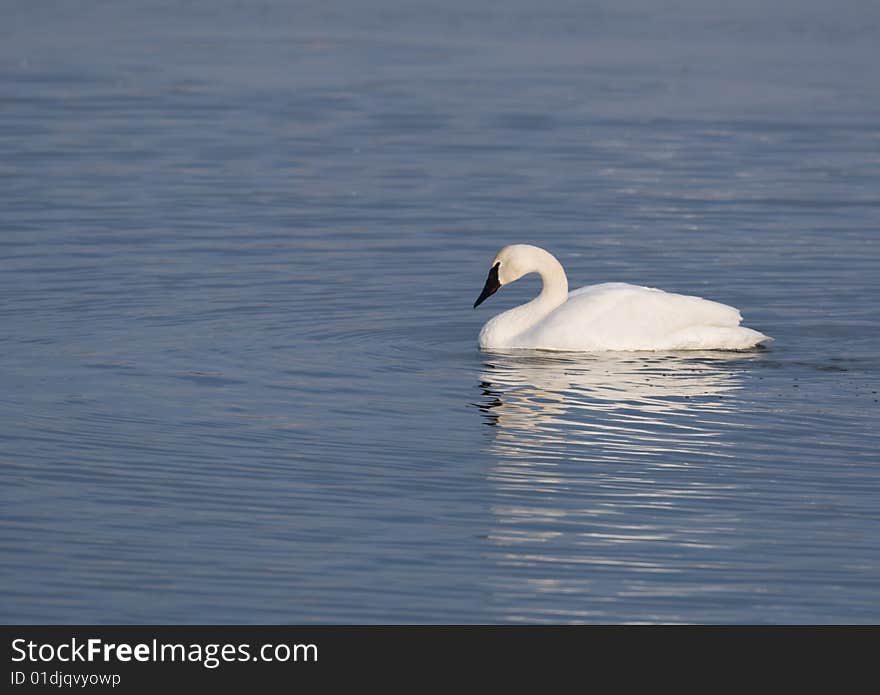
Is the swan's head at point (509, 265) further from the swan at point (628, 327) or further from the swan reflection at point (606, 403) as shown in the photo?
the swan reflection at point (606, 403)

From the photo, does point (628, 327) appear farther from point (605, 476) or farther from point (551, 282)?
point (605, 476)

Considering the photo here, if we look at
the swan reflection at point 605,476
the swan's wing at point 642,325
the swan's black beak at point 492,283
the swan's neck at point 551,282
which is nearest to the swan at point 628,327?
the swan's wing at point 642,325

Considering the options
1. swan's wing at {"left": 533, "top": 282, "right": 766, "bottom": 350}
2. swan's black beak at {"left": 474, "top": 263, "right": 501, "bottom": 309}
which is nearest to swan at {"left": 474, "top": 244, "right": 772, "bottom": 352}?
swan's wing at {"left": 533, "top": 282, "right": 766, "bottom": 350}

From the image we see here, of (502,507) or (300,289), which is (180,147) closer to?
(300,289)

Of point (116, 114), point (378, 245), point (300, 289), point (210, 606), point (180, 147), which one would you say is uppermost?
point (116, 114)

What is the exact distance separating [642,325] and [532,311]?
2.91 feet

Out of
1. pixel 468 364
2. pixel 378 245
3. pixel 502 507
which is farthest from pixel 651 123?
pixel 502 507

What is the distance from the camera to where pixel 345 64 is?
2938cm

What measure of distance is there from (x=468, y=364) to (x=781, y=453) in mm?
3056

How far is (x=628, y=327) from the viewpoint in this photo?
43.0ft

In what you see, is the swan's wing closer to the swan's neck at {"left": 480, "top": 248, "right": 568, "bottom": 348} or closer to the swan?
the swan

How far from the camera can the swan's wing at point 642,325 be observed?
516 inches


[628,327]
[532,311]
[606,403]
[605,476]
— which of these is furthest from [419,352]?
[605,476]

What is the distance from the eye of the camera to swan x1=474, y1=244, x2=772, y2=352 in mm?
13125
